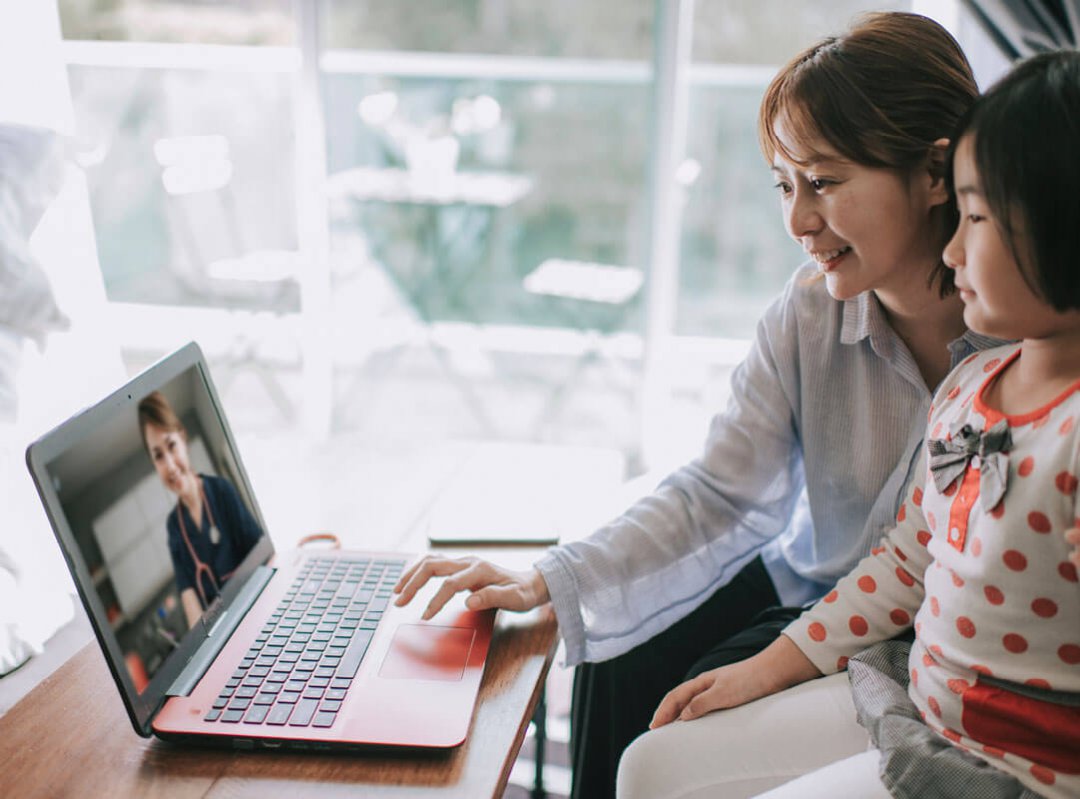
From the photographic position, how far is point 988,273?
0.83 m

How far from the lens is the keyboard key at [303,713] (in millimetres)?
844

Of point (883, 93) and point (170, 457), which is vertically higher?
point (883, 93)

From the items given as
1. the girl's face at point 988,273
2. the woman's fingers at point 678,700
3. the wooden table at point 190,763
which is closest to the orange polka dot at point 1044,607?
the girl's face at point 988,273

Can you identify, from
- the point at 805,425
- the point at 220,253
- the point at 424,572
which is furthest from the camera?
the point at 220,253

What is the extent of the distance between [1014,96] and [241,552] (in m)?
0.89

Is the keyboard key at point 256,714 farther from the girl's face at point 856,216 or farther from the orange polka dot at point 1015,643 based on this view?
the girl's face at point 856,216

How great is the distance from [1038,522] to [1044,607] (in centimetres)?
7

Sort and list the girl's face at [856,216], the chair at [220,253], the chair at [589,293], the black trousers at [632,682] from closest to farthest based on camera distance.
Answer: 1. the girl's face at [856,216]
2. the black trousers at [632,682]
3. the chair at [589,293]
4. the chair at [220,253]

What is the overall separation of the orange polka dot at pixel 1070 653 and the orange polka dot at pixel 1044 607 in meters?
0.03

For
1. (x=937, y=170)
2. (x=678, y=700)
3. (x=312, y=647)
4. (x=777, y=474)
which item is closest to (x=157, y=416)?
(x=312, y=647)

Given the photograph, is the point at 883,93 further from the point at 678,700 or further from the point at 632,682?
the point at 632,682

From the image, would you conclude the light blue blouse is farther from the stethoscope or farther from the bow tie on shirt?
the stethoscope

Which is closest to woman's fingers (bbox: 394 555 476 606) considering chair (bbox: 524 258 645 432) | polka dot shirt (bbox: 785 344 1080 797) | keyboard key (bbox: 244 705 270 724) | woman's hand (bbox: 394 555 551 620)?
woman's hand (bbox: 394 555 551 620)

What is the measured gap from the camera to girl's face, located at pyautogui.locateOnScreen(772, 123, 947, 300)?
1.07 meters
